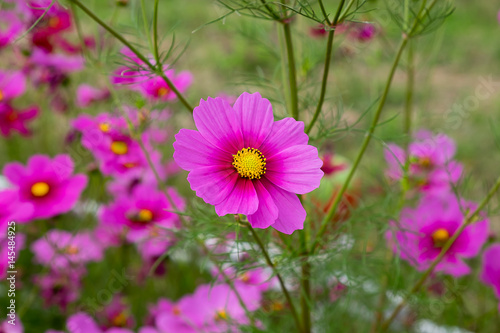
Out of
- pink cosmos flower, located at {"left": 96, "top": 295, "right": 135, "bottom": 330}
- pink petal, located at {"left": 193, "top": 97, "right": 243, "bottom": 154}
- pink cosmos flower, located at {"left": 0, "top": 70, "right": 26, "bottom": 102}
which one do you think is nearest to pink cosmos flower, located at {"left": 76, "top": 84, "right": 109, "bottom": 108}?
pink cosmos flower, located at {"left": 0, "top": 70, "right": 26, "bottom": 102}

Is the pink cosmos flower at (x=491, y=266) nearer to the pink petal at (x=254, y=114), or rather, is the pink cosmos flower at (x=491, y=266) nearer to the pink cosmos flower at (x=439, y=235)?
the pink cosmos flower at (x=439, y=235)

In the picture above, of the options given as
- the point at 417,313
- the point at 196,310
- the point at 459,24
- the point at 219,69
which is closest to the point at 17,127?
the point at 196,310

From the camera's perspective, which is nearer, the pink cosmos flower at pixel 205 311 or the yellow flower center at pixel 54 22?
the pink cosmos flower at pixel 205 311

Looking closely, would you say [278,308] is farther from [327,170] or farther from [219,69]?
[219,69]

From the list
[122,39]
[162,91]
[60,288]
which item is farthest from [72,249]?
[122,39]

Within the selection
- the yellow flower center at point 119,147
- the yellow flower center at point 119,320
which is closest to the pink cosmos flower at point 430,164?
the yellow flower center at point 119,147

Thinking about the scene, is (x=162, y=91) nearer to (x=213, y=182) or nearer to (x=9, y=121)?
(x=9, y=121)

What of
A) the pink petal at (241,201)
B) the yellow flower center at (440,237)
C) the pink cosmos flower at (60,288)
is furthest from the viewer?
the pink cosmos flower at (60,288)
